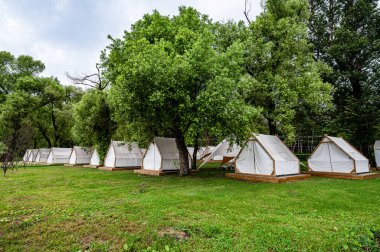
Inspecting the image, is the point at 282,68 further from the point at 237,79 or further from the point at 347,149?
the point at 347,149

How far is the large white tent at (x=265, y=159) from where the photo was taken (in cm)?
1519

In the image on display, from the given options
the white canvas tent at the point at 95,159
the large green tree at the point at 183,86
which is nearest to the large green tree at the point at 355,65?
the large green tree at the point at 183,86

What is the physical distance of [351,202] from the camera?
891 cm

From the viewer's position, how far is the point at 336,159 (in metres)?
17.2

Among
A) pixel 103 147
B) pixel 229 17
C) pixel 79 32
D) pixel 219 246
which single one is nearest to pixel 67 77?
pixel 103 147

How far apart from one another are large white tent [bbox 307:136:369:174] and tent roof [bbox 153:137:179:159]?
34.5ft

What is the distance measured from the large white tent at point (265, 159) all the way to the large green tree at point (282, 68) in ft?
6.88

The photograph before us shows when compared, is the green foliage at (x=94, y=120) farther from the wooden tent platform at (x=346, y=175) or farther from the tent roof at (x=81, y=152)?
the wooden tent platform at (x=346, y=175)

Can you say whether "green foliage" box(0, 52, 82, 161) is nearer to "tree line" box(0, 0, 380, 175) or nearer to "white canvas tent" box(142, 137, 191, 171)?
"tree line" box(0, 0, 380, 175)

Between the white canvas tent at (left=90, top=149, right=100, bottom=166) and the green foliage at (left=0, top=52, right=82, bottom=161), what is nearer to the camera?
the white canvas tent at (left=90, top=149, right=100, bottom=166)

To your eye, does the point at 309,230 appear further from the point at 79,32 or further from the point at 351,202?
the point at 79,32

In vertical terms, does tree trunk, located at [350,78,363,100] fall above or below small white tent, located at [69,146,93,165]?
above

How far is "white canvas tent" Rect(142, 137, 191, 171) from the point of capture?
19.5 m

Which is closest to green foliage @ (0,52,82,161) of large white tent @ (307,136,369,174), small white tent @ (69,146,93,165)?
small white tent @ (69,146,93,165)
